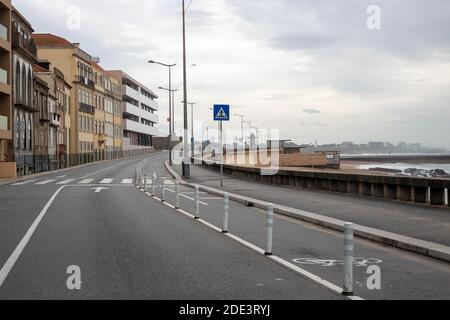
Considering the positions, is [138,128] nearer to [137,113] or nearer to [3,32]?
[137,113]

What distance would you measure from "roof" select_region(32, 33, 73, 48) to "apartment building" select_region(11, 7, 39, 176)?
2222 centimetres

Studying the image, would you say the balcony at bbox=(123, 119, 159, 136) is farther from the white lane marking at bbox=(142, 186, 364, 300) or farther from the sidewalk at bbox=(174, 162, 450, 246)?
the white lane marking at bbox=(142, 186, 364, 300)

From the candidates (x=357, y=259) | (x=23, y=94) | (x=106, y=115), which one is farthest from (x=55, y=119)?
(x=357, y=259)

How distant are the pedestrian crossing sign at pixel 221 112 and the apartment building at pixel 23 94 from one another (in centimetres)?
2362

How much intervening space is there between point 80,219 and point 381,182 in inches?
404

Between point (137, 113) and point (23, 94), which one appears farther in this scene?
point (137, 113)

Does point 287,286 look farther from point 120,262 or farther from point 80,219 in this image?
point 80,219

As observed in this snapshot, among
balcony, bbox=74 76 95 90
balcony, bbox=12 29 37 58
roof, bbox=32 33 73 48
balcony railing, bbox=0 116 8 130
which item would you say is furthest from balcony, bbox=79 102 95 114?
balcony railing, bbox=0 116 8 130

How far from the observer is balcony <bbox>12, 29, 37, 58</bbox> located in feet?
151

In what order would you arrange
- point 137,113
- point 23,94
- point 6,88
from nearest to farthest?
point 6,88 → point 23,94 → point 137,113

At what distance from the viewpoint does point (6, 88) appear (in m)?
43.2

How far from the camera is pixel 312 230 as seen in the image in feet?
44.2

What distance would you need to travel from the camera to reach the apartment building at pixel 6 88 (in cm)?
4262

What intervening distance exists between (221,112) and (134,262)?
1731 centimetres
